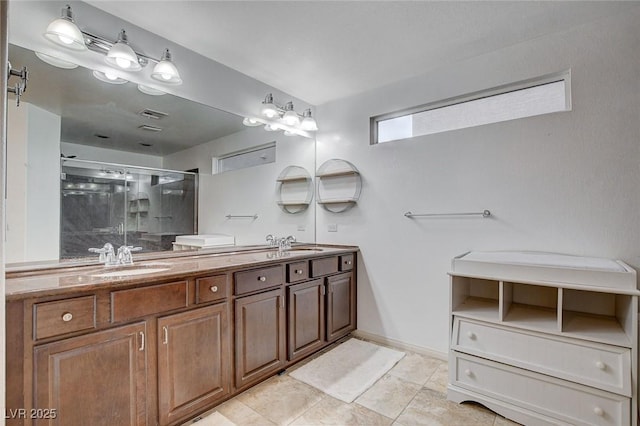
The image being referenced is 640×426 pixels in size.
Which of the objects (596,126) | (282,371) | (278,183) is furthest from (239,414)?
(596,126)

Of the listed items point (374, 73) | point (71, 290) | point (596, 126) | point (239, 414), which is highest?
point (374, 73)

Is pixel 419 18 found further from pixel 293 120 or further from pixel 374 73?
pixel 293 120

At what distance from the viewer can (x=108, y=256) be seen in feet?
6.09

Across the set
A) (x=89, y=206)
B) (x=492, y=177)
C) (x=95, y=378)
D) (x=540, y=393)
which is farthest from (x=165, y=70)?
(x=540, y=393)

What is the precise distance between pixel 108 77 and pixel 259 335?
191 centimetres

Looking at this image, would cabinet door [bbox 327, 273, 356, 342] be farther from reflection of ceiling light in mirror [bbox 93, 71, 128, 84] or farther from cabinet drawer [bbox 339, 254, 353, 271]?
reflection of ceiling light in mirror [bbox 93, 71, 128, 84]

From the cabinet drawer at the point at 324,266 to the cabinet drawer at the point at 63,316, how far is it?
1516mm

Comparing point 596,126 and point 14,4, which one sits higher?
point 14,4

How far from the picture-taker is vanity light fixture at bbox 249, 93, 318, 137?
9.11 feet

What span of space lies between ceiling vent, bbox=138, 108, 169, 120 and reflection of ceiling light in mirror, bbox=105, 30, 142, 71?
27 centimetres

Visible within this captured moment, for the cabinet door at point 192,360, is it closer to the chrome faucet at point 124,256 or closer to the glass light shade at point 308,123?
the chrome faucet at point 124,256

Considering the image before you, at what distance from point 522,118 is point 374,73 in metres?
1.22

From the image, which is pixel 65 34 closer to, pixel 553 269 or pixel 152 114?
pixel 152 114

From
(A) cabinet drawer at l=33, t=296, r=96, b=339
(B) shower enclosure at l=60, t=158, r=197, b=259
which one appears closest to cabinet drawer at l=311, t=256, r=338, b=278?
(B) shower enclosure at l=60, t=158, r=197, b=259
